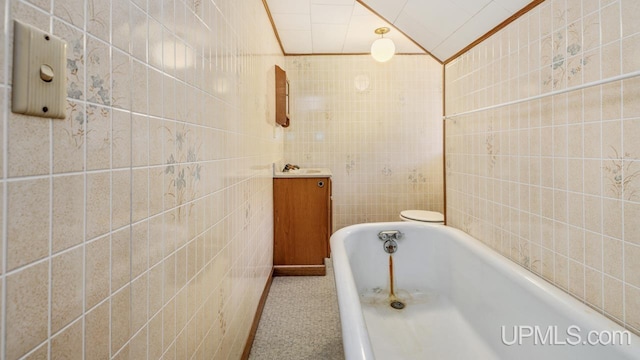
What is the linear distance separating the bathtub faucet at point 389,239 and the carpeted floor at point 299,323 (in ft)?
1.85

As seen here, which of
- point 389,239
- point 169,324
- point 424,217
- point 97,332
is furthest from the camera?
point 424,217

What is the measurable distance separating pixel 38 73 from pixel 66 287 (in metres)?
0.31

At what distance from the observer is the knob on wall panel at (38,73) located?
14.5 inches

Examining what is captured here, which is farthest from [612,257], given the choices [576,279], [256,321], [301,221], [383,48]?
[383,48]

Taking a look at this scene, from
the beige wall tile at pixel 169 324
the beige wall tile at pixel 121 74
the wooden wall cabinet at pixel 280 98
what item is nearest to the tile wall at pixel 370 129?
the wooden wall cabinet at pixel 280 98

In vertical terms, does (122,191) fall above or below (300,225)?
above

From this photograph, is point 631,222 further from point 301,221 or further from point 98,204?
point 301,221

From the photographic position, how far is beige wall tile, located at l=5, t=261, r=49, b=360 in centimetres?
36

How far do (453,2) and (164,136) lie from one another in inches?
58.1

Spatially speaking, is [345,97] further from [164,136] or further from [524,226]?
[164,136]

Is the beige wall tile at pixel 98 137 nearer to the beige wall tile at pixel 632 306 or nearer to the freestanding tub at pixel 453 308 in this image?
the freestanding tub at pixel 453 308

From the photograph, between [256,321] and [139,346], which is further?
[256,321]

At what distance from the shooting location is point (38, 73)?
0.39 meters

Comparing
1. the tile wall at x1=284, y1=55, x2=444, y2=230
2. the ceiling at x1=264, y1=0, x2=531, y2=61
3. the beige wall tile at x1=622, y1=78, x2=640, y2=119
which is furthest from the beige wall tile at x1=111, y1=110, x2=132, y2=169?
the tile wall at x1=284, y1=55, x2=444, y2=230
